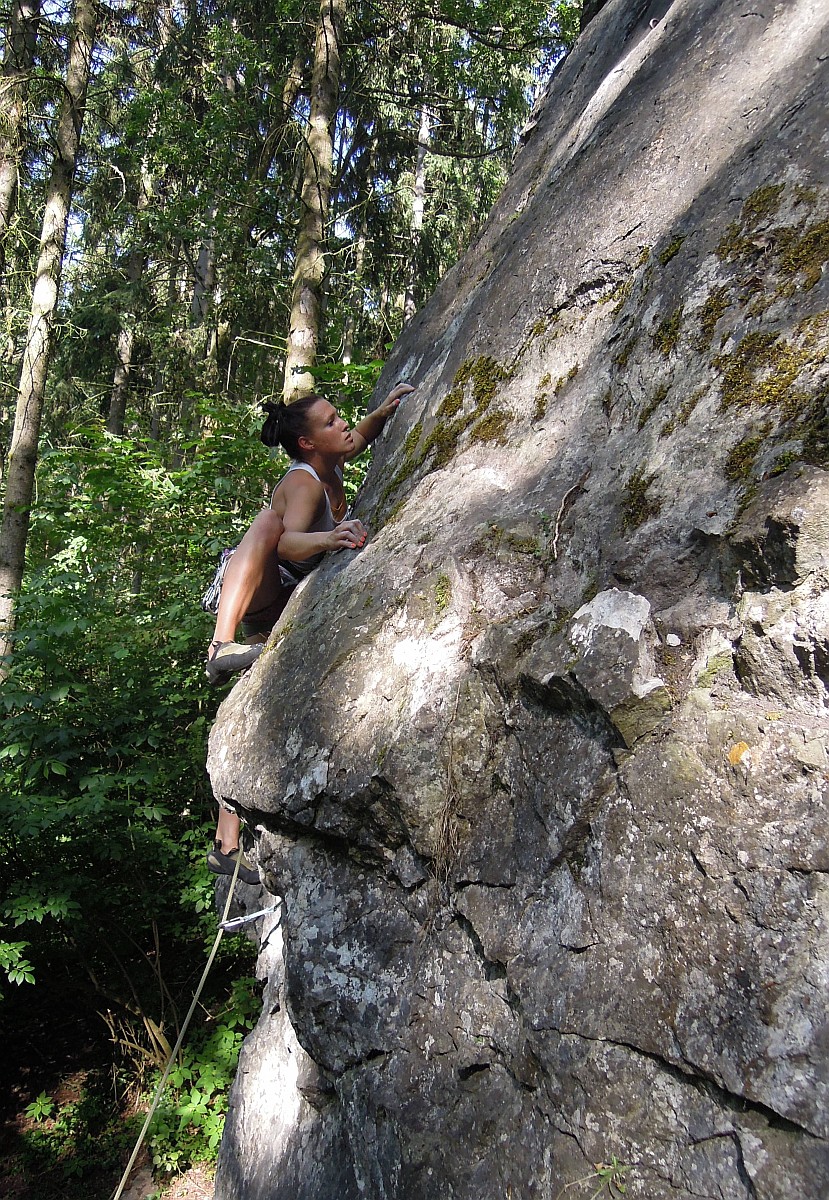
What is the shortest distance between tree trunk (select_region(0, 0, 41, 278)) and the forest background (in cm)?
3

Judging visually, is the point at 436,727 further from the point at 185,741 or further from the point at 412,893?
the point at 185,741

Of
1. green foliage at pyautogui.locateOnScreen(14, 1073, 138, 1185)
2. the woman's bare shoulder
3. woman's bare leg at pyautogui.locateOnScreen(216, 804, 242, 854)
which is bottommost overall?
green foliage at pyautogui.locateOnScreen(14, 1073, 138, 1185)

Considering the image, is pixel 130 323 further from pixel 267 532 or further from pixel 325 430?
pixel 267 532

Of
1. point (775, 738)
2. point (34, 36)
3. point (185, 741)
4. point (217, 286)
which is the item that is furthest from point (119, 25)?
point (775, 738)

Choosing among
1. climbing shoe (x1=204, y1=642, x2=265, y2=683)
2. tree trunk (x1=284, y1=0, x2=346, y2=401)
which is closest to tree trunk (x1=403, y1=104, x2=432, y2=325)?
tree trunk (x1=284, y1=0, x2=346, y2=401)

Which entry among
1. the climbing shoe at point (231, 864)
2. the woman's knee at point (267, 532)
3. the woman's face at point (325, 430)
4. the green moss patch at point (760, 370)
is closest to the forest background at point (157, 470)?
the climbing shoe at point (231, 864)

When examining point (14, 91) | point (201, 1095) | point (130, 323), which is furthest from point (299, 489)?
point (130, 323)

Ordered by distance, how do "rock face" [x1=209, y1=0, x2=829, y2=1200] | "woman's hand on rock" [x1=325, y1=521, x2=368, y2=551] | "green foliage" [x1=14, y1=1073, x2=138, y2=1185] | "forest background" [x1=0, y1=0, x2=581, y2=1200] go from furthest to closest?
"forest background" [x1=0, y1=0, x2=581, y2=1200] < "green foliage" [x1=14, y1=1073, x2=138, y2=1185] < "woman's hand on rock" [x1=325, y1=521, x2=368, y2=551] < "rock face" [x1=209, y1=0, x2=829, y2=1200]

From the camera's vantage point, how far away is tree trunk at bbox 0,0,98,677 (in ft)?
27.2

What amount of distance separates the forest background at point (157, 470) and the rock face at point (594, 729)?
104 inches

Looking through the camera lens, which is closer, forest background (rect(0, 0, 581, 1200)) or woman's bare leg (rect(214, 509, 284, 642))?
woman's bare leg (rect(214, 509, 284, 642))

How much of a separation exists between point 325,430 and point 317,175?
218 inches

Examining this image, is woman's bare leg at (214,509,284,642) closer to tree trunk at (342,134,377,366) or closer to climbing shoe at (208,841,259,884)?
climbing shoe at (208,841,259,884)

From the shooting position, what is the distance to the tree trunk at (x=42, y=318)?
27.2 ft
